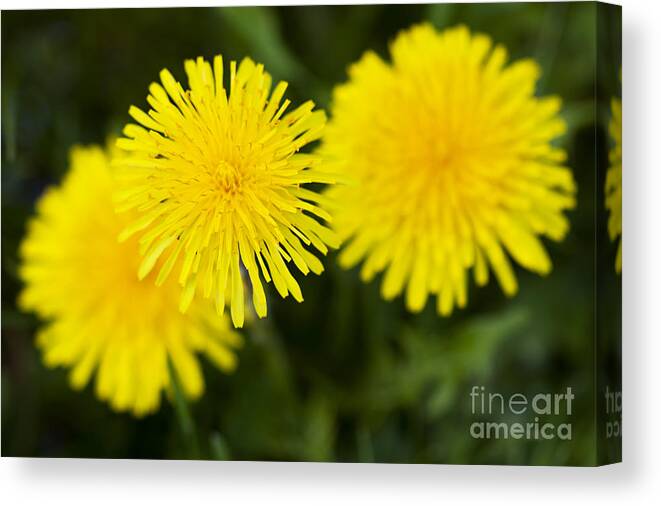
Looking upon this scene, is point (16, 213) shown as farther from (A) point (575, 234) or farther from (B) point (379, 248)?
(A) point (575, 234)

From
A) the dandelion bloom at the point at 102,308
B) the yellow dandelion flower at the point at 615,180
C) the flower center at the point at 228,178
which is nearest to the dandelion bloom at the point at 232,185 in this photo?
the flower center at the point at 228,178

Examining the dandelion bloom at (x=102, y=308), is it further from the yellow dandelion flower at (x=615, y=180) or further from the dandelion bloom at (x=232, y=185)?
the yellow dandelion flower at (x=615, y=180)

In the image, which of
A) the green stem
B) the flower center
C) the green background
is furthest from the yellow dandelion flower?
the green stem

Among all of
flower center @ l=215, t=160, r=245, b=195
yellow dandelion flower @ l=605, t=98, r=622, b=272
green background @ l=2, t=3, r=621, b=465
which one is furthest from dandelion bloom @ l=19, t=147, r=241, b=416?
yellow dandelion flower @ l=605, t=98, r=622, b=272

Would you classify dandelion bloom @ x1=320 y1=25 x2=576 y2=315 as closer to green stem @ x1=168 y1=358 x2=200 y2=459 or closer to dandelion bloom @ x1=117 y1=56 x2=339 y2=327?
dandelion bloom @ x1=117 y1=56 x2=339 y2=327

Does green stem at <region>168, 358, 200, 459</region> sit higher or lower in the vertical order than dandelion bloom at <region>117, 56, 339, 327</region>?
lower

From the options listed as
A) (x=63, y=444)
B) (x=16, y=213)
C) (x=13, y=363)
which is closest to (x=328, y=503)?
(x=63, y=444)

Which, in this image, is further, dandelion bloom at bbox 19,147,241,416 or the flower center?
dandelion bloom at bbox 19,147,241,416
